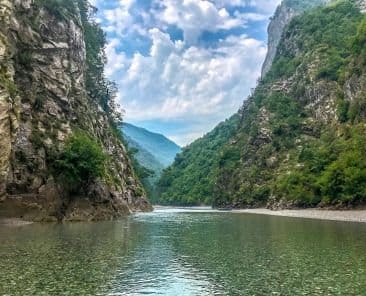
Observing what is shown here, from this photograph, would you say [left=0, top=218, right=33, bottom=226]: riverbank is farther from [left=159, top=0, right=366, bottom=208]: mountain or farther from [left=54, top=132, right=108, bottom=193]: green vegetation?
[left=159, top=0, right=366, bottom=208]: mountain

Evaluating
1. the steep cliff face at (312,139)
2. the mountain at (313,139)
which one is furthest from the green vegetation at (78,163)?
the steep cliff face at (312,139)

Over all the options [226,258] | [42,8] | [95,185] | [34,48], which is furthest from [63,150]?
[226,258]

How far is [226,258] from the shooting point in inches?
1468

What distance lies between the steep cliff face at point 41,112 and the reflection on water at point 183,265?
25365 millimetres

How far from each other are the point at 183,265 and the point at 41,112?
66.5 m

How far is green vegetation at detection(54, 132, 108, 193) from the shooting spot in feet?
289

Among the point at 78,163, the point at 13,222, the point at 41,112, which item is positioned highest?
the point at 41,112

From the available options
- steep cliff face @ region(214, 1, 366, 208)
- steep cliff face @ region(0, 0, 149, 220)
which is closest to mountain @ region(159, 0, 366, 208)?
steep cliff face @ region(214, 1, 366, 208)

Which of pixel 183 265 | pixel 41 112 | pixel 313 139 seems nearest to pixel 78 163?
pixel 41 112

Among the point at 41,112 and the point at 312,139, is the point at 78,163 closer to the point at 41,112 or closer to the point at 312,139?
the point at 41,112

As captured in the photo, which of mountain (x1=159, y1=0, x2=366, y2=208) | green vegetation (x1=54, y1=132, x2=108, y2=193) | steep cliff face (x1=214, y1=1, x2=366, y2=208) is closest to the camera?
green vegetation (x1=54, y1=132, x2=108, y2=193)

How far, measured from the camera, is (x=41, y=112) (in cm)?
9212

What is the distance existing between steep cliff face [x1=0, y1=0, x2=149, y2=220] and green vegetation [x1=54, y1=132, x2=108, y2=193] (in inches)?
63.3

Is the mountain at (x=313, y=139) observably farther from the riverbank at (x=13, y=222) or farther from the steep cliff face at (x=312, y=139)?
the riverbank at (x=13, y=222)
